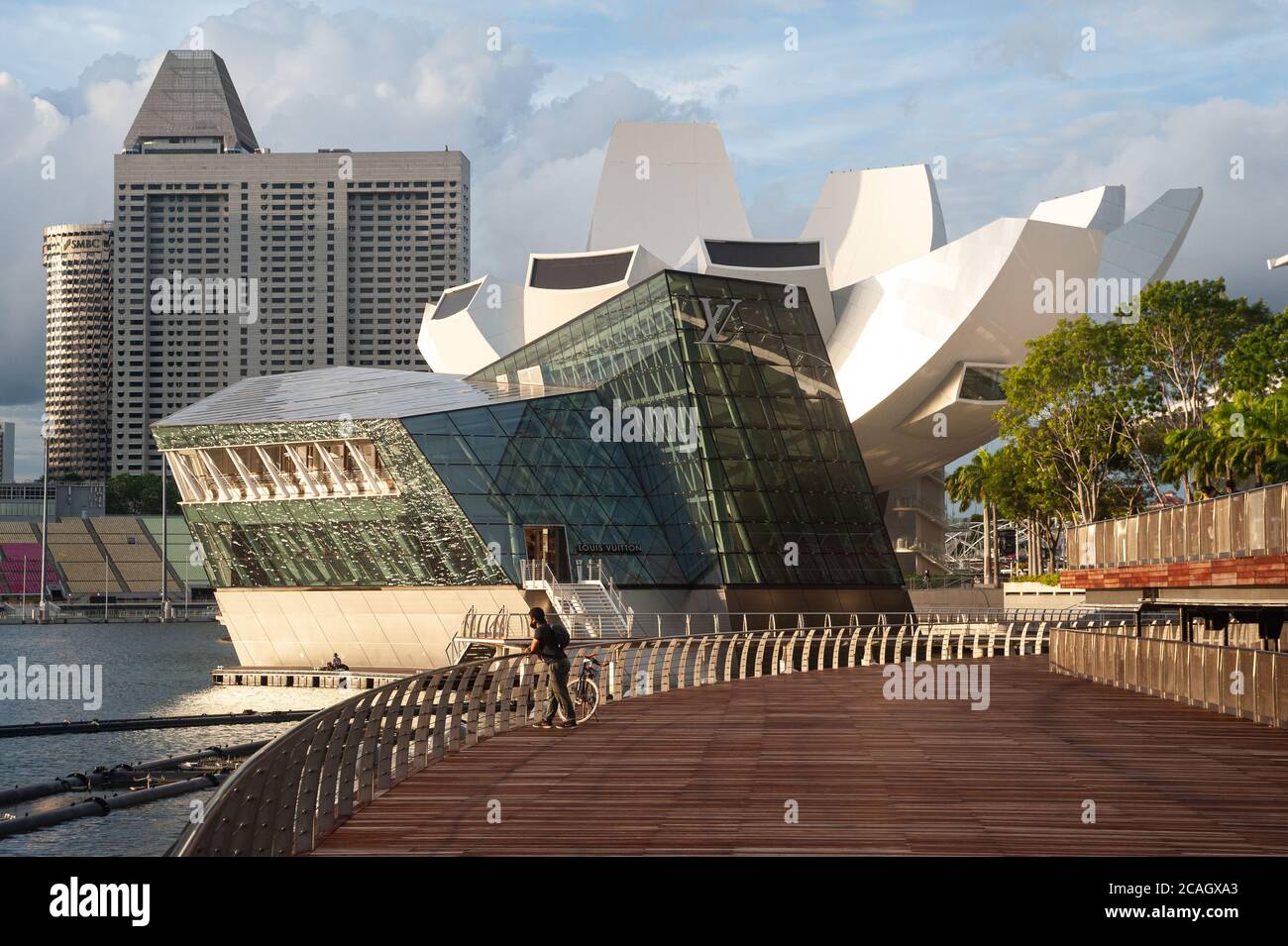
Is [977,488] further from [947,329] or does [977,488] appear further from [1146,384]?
[1146,384]

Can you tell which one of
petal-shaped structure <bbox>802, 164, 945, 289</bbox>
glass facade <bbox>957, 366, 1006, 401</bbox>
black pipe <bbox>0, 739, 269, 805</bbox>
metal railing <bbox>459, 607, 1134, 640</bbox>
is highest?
petal-shaped structure <bbox>802, 164, 945, 289</bbox>

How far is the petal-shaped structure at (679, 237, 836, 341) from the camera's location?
82750mm

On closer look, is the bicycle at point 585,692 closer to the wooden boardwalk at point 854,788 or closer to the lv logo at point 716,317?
the wooden boardwalk at point 854,788

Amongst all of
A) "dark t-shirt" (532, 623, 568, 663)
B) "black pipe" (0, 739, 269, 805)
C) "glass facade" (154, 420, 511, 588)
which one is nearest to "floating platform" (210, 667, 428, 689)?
"glass facade" (154, 420, 511, 588)

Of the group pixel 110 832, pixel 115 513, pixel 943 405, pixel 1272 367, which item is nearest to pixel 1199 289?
pixel 1272 367

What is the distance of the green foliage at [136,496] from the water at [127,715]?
8206 centimetres

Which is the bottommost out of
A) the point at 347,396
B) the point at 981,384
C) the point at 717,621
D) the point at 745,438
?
the point at 717,621

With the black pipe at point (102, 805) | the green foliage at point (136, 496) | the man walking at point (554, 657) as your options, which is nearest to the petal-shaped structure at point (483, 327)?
the black pipe at point (102, 805)

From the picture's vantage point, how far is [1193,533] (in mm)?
25281

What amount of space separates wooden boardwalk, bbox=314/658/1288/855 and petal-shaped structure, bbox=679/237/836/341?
201 ft

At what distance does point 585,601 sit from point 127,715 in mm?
14895

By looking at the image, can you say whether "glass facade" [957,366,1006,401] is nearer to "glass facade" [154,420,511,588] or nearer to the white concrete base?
the white concrete base

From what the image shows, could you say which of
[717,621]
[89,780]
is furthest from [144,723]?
[717,621]
